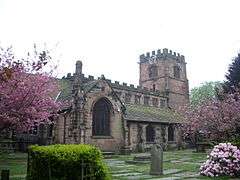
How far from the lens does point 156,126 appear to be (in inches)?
1518

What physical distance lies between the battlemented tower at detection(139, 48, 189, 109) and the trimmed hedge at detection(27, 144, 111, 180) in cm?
4930

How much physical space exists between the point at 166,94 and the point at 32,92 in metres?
45.5

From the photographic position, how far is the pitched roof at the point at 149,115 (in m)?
35.8

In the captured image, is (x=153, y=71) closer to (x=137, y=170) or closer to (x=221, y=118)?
(x=221, y=118)

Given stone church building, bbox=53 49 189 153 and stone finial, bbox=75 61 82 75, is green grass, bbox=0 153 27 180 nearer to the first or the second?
stone church building, bbox=53 49 189 153

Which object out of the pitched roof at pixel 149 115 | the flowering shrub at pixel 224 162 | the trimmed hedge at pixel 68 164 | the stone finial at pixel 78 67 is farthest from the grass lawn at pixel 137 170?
the stone finial at pixel 78 67

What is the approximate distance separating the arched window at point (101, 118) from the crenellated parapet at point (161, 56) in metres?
31.9

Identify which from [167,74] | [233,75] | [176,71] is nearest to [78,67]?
[233,75]

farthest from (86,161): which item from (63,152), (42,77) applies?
(42,77)

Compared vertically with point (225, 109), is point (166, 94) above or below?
above

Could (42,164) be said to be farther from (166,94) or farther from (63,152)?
(166,94)

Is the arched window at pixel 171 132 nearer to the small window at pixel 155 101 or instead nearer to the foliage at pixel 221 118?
the small window at pixel 155 101

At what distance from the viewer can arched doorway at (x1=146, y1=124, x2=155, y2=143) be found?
37656mm

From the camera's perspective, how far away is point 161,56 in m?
61.0
